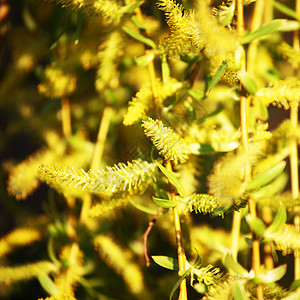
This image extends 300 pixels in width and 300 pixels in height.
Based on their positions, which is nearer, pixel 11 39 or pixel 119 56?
pixel 119 56

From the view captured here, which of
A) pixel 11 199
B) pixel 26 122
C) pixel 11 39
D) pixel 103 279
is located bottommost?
pixel 103 279

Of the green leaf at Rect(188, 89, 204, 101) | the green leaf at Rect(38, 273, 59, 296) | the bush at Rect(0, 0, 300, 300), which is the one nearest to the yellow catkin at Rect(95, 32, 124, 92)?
the bush at Rect(0, 0, 300, 300)

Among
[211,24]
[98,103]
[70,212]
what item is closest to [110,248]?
[70,212]

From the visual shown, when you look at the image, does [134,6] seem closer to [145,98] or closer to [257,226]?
[145,98]

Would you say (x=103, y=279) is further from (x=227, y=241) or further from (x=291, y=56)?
(x=291, y=56)

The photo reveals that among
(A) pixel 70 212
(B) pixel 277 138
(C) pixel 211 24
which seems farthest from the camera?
(A) pixel 70 212

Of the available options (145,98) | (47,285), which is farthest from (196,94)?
(47,285)

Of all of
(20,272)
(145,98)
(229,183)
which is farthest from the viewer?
(20,272)

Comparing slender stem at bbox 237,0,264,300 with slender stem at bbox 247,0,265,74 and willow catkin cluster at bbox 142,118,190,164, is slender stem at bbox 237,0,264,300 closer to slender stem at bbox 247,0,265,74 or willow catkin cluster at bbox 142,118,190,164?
willow catkin cluster at bbox 142,118,190,164

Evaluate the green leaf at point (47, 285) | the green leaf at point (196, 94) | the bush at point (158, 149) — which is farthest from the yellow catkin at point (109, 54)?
the green leaf at point (47, 285)

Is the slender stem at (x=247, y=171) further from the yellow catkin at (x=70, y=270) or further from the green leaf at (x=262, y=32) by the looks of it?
the yellow catkin at (x=70, y=270)
